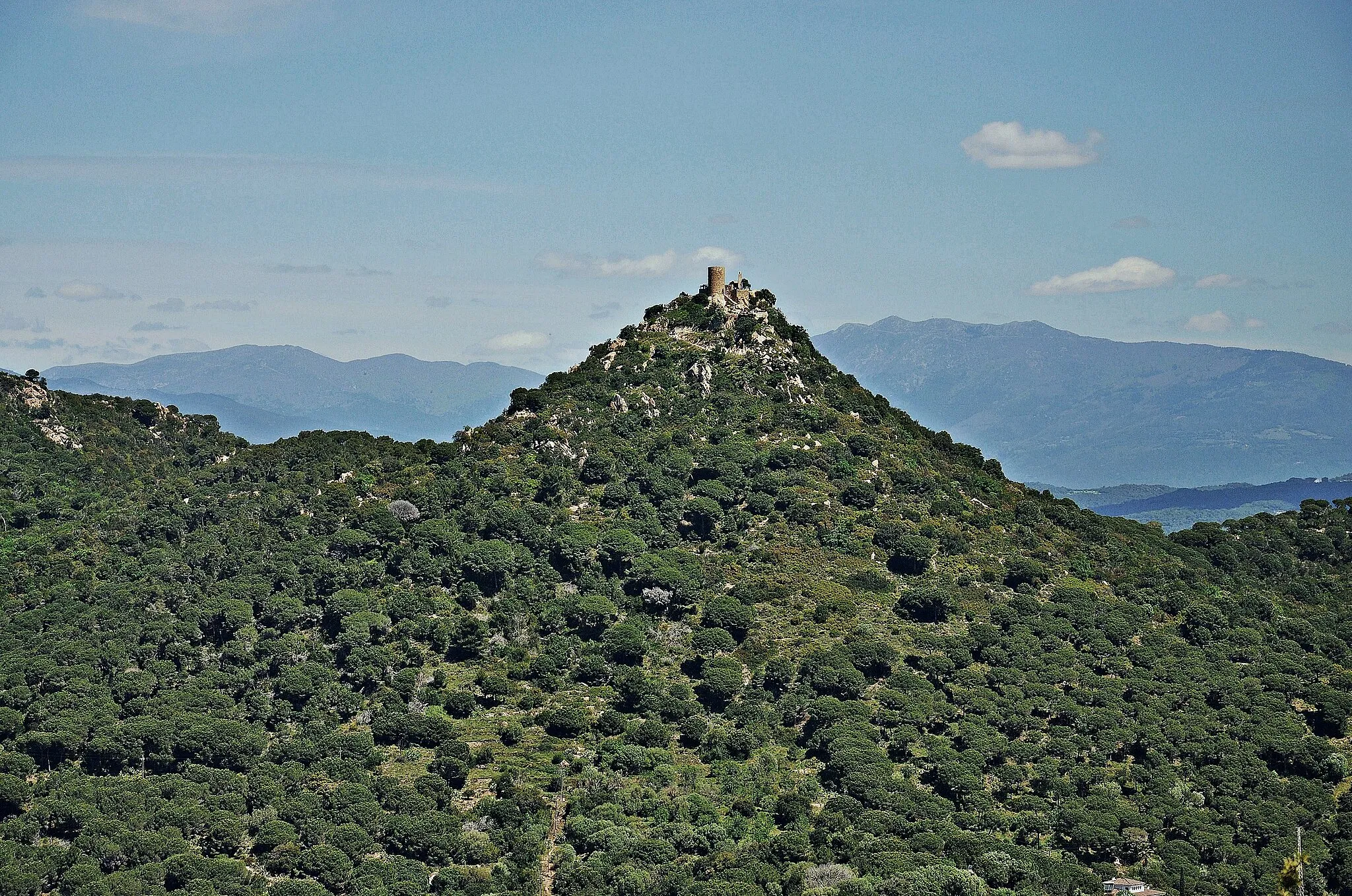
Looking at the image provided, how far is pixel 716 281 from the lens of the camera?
15875 cm

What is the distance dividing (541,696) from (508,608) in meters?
11.5

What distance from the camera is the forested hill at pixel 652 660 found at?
293 ft

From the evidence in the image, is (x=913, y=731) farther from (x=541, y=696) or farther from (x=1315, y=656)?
(x=1315, y=656)

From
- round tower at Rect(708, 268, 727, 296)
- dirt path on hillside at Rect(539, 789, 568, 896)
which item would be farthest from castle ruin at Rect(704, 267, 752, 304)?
dirt path on hillside at Rect(539, 789, 568, 896)

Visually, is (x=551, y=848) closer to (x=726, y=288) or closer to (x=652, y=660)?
(x=652, y=660)

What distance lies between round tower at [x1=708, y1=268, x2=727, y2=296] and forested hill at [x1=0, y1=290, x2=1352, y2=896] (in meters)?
2.91

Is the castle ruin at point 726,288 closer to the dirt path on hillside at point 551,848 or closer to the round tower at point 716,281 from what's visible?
the round tower at point 716,281

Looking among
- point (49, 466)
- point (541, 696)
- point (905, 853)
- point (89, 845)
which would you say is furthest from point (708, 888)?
point (49, 466)

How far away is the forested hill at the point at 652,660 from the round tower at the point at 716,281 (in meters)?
2.91

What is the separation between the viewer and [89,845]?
8675cm

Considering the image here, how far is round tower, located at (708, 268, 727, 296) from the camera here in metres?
158

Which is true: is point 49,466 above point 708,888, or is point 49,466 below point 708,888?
above

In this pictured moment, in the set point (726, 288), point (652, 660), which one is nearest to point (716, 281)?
point (726, 288)

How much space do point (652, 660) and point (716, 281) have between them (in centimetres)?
5664
